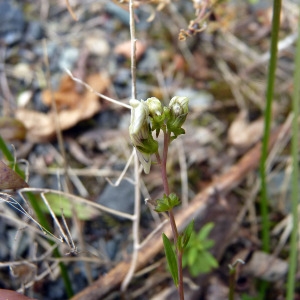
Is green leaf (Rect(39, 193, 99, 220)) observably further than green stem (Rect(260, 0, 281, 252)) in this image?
Yes

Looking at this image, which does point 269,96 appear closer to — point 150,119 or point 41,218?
point 150,119

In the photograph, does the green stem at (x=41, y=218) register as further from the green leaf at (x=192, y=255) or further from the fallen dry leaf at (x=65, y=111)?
the fallen dry leaf at (x=65, y=111)

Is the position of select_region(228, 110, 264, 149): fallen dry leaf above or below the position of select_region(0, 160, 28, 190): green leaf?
below

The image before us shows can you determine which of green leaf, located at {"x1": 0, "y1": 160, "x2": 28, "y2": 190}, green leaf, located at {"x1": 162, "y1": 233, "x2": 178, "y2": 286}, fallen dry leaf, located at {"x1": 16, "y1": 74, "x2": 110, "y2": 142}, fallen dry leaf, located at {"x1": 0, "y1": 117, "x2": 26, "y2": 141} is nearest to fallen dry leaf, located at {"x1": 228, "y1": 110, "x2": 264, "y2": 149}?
fallen dry leaf, located at {"x1": 16, "y1": 74, "x2": 110, "y2": 142}

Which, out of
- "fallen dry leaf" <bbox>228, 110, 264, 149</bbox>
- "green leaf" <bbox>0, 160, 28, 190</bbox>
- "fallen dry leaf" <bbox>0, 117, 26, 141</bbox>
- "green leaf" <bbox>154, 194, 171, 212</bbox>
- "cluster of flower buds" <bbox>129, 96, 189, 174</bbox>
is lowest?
"fallen dry leaf" <bbox>0, 117, 26, 141</bbox>

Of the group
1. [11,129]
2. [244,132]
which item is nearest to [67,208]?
[11,129]

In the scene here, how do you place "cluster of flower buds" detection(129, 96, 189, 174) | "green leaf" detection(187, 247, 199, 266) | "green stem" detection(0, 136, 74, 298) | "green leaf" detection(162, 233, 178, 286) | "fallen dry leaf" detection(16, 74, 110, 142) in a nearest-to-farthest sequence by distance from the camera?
"cluster of flower buds" detection(129, 96, 189, 174), "green leaf" detection(162, 233, 178, 286), "green stem" detection(0, 136, 74, 298), "green leaf" detection(187, 247, 199, 266), "fallen dry leaf" detection(16, 74, 110, 142)

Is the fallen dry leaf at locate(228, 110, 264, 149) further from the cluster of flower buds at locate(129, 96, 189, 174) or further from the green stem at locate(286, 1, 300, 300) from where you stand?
the cluster of flower buds at locate(129, 96, 189, 174)
